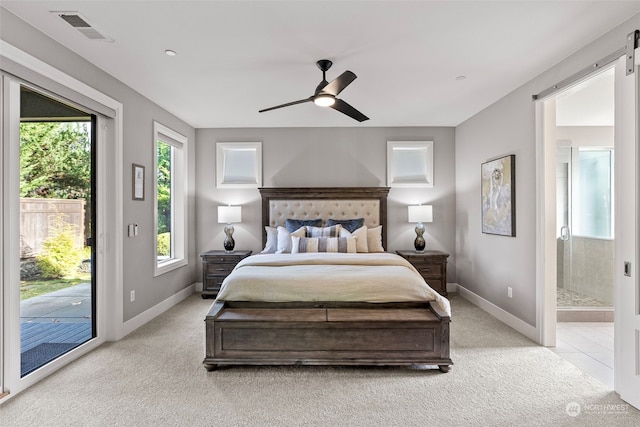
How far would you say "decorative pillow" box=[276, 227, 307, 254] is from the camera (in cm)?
456

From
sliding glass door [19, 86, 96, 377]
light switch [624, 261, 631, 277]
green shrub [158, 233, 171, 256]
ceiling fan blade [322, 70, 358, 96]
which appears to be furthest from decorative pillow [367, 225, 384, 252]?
sliding glass door [19, 86, 96, 377]

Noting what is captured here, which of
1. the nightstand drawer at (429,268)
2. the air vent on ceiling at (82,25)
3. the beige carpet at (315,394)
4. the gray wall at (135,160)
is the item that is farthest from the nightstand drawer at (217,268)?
the air vent on ceiling at (82,25)

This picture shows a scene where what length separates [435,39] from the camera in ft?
8.66

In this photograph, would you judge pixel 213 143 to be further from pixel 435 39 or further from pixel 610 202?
pixel 610 202

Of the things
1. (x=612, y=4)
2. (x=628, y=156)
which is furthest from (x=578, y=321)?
(x=612, y=4)

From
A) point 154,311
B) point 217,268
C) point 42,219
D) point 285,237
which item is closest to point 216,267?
point 217,268

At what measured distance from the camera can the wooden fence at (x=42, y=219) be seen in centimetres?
250

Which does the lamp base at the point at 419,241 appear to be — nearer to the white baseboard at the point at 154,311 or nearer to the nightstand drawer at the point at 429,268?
the nightstand drawer at the point at 429,268

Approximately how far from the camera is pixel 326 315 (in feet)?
9.27

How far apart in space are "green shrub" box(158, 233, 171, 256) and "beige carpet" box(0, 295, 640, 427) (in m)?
1.74

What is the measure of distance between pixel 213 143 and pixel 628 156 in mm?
5052

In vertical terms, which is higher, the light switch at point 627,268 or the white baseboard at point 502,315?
the light switch at point 627,268

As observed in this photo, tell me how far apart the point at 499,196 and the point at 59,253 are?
4.56 meters

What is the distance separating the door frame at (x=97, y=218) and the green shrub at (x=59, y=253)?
0.81ft
